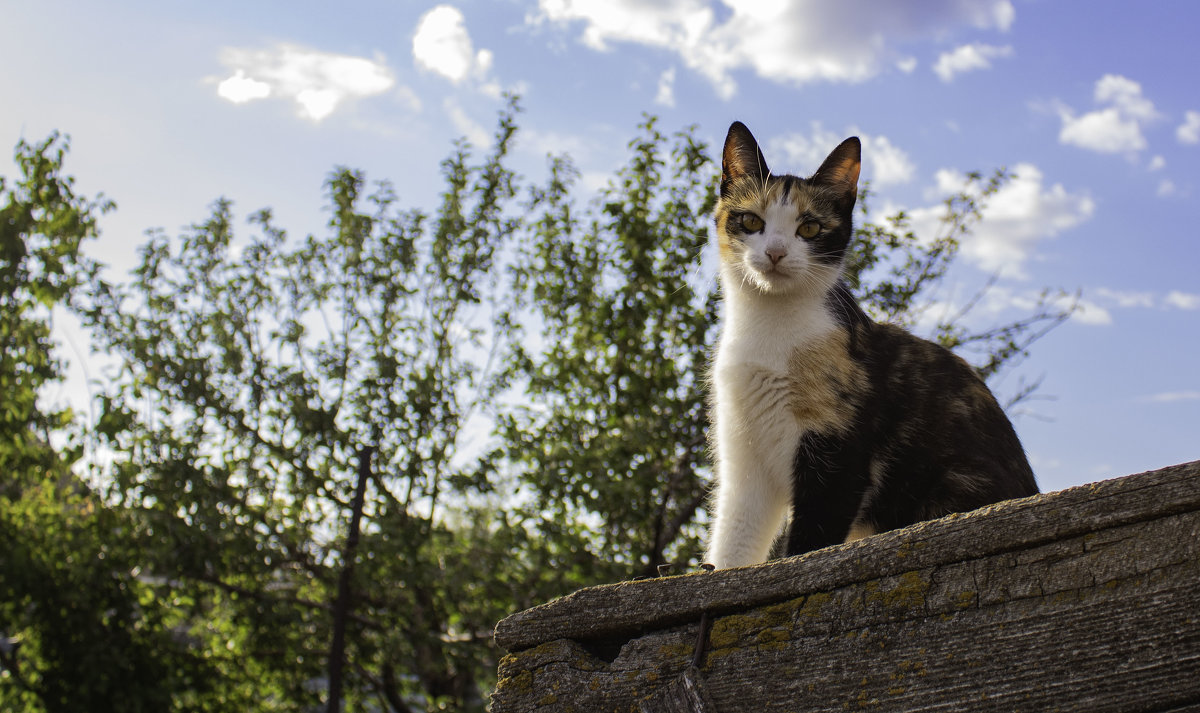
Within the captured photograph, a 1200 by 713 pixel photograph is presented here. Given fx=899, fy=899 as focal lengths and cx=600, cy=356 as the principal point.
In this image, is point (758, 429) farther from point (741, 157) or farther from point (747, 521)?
point (741, 157)

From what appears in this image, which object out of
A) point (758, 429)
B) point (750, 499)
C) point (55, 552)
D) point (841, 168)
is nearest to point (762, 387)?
point (758, 429)

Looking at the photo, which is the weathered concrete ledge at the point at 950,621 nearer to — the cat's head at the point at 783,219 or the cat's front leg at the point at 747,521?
the cat's front leg at the point at 747,521

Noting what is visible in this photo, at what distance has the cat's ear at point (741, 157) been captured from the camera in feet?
11.3

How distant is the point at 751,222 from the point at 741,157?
332 mm

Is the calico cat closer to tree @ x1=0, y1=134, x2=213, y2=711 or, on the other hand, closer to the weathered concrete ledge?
the weathered concrete ledge

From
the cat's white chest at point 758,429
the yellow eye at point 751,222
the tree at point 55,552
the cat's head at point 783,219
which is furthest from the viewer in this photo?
the tree at point 55,552

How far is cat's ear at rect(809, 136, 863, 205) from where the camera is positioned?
3354 mm

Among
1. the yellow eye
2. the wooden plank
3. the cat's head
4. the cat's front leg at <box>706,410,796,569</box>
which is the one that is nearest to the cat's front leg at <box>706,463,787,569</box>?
the cat's front leg at <box>706,410,796,569</box>

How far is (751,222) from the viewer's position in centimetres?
332

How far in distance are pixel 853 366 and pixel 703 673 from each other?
1.51m

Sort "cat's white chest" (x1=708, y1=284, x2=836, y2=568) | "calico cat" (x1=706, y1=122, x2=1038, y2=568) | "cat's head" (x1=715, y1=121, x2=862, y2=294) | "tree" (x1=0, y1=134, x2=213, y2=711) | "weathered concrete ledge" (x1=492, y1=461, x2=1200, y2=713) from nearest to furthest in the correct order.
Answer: "weathered concrete ledge" (x1=492, y1=461, x2=1200, y2=713)
"calico cat" (x1=706, y1=122, x2=1038, y2=568)
"cat's white chest" (x1=708, y1=284, x2=836, y2=568)
"cat's head" (x1=715, y1=121, x2=862, y2=294)
"tree" (x1=0, y1=134, x2=213, y2=711)

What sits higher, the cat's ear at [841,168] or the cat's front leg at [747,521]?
the cat's ear at [841,168]

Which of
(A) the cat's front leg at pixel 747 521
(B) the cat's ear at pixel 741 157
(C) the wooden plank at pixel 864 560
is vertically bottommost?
(C) the wooden plank at pixel 864 560

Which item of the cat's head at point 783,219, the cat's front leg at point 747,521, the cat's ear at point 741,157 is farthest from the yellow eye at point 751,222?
the cat's front leg at point 747,521
